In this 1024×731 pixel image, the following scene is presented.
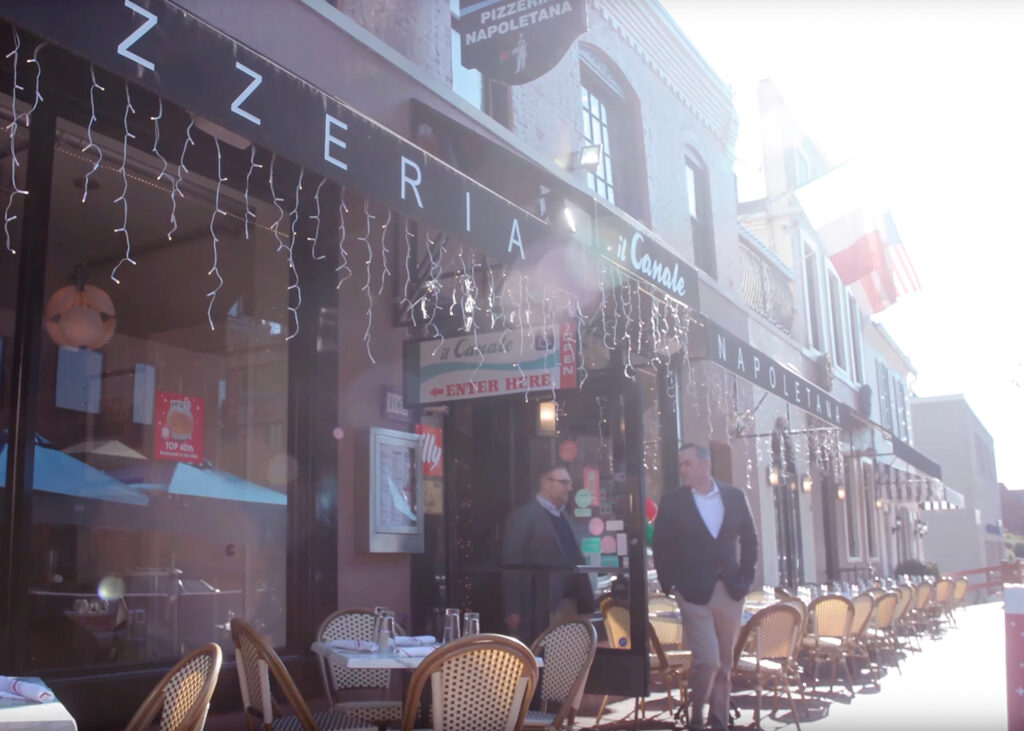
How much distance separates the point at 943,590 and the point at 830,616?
856 cm

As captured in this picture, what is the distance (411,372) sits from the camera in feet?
25.2

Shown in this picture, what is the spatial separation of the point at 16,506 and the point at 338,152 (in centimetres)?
250

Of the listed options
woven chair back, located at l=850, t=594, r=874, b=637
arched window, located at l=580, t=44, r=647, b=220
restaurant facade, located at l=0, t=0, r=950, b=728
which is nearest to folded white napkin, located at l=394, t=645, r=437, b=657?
restaurant facade, located at l=0, t=0, r=950, b=728

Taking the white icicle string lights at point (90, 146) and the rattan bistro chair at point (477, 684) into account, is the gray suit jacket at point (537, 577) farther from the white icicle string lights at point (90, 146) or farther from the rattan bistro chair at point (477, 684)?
the white icicle string lights at point (90, 146)

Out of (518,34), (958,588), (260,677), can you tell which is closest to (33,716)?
(260,677)

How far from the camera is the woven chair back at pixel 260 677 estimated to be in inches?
162

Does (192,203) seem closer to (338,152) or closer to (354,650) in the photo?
(338,152)

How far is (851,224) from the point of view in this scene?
1577 centimetres

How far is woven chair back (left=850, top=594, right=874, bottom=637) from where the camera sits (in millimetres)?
10383

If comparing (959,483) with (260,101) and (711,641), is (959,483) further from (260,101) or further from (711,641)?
(260,101)

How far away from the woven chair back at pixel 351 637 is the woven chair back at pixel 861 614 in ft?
19.9

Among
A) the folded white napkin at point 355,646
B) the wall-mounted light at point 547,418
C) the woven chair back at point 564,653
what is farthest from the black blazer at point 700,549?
the folded white napkin at point 355,646

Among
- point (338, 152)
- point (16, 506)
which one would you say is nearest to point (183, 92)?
point (338, 152)

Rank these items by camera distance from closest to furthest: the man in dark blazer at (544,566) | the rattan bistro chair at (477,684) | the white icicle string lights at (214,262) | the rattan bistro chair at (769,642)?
the rattan bistro chair at (477,684)
the white icicle string lights at (214,262)
the man in dark blazer at (544,566)
the rattan bistro chair at (769,642)
